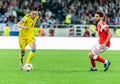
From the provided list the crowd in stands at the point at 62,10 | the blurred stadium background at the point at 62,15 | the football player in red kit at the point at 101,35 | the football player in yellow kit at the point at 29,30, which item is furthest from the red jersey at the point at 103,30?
the crowd in stands at the point at 62,10

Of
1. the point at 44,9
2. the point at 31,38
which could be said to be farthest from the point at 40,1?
the point at 31,38

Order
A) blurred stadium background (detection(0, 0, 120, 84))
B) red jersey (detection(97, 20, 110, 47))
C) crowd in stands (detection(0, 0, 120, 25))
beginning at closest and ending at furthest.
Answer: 1. red jersey (detection(97, 20, 110, 47))
2. blurred stadium background (detection(0, 0, 120, 84))
3. crowd in stands (detection(0, 0, 120, 25))

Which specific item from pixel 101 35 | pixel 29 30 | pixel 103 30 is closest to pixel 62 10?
pixel 29 30

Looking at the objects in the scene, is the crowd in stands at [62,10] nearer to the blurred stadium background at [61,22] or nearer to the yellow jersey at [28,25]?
the blurred stadium background at [61,22]

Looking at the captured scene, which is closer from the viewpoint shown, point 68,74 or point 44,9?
point 68,74

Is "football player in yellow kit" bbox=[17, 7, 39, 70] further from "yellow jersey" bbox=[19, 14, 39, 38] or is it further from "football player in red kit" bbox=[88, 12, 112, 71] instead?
"football player in red kit" bbox=[88, 12, 112, 71]

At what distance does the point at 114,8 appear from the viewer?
44094 mm

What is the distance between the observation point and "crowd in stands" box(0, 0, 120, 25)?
133ft

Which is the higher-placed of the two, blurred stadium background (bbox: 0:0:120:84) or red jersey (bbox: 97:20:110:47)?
red jersey (bbox: 97:20:110:47)

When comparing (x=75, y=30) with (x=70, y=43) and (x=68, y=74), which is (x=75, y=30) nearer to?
(x=70, y=43)

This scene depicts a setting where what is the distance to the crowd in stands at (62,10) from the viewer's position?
40406 millimetres

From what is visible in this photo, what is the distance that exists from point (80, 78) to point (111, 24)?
90.4ft

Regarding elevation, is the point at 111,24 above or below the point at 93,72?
below

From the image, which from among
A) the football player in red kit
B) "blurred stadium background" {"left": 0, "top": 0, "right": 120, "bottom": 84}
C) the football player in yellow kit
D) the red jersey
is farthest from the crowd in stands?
the red jersey
